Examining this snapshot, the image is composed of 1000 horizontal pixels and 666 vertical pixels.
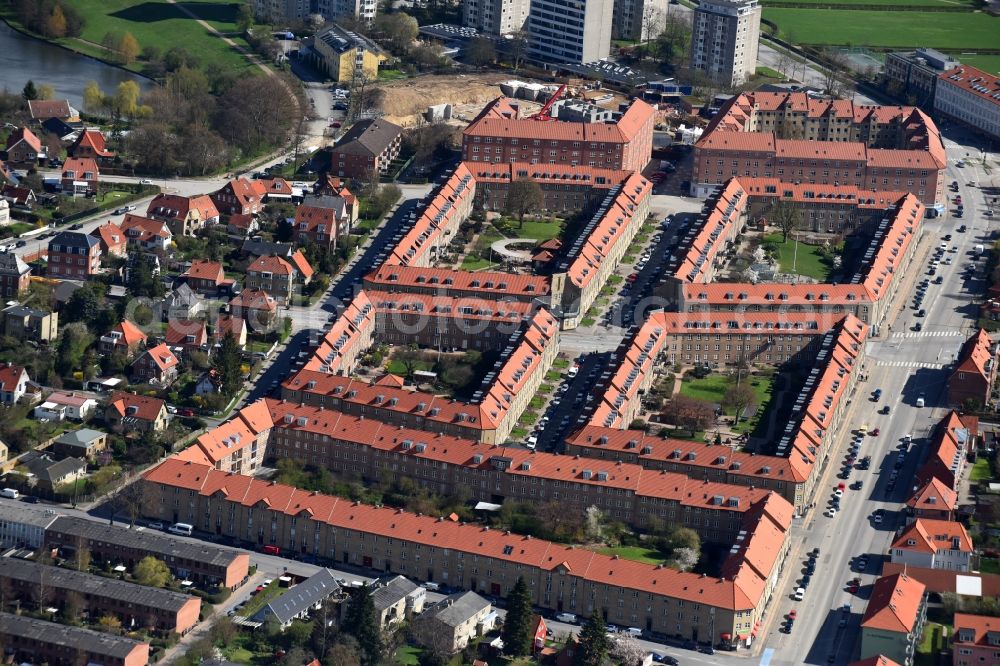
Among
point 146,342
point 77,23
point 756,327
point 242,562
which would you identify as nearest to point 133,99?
point 77,23

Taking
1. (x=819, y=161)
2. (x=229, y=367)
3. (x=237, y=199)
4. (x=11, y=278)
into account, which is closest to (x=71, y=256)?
(x=11, y=278)

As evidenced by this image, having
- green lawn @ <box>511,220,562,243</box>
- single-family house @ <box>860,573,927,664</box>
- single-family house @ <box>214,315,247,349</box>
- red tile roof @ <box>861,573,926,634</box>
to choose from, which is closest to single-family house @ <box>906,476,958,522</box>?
red tile roof @ <box>861,573,926,634</box>

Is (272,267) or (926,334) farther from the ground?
(272,267)

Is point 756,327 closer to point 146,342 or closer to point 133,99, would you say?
point 146,342

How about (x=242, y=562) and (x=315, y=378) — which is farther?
(x=315, y=378)

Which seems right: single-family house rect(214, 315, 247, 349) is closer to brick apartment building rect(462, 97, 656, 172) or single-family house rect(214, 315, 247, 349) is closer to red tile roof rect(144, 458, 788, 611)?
red tile roof rect(144, 458, 788, 611)

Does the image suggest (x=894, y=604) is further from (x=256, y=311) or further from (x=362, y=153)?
(x=362, y=153)
